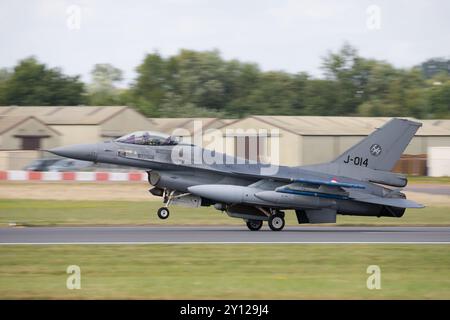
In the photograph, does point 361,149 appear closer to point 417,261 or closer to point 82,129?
point 417,261

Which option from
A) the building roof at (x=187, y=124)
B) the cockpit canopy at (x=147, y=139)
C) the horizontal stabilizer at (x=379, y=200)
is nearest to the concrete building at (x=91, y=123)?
the building roof at (x=187, y=124)

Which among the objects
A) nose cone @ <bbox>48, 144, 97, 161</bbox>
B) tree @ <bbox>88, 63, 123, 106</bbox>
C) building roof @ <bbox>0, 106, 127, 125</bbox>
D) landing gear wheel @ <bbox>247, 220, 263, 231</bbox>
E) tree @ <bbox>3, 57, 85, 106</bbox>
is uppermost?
tree @ <bbox>88, 63, 123, 106</bbox>

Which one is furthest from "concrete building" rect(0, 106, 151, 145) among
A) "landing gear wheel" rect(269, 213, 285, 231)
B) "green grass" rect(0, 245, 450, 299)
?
"green grass" rect(0, 245, 450, 299)

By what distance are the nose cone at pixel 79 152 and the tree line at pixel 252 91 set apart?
55109mm

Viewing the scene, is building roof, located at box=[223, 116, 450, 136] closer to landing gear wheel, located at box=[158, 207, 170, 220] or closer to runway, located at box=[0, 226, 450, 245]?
runway, located at box=[0, 226, 450, 245]

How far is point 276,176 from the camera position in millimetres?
22828

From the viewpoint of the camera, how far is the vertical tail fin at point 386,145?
74.4 feet

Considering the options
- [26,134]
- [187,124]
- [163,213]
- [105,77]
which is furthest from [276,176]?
[105,77]

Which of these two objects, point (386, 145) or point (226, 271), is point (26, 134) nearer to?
point (386, 145)

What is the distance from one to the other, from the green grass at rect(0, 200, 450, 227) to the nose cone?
2.66 m

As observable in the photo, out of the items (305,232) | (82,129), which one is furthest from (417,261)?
(82,129)

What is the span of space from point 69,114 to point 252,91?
32.1m

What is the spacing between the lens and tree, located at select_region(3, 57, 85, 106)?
80.4 metres
